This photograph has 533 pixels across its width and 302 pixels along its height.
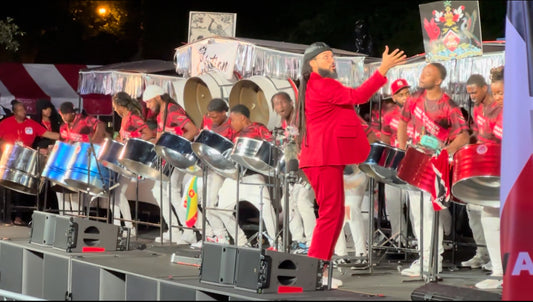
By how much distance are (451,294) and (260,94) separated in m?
4.82

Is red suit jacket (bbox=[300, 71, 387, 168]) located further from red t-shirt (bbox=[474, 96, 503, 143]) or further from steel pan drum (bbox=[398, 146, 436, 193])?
red t-shirt (bbox=[474, 96, 503, 143])

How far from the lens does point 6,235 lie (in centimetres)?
724

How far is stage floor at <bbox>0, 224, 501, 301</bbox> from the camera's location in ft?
14.2

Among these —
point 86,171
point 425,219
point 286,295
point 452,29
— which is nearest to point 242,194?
point 86,171

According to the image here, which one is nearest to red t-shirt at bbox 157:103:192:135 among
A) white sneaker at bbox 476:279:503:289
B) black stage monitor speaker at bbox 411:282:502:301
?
white sneaker at bbox 476:279:503:289

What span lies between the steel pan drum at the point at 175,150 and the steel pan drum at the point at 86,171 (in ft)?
2.76

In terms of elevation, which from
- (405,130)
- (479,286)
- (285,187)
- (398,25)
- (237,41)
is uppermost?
(398,25)

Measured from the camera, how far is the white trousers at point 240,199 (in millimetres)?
6762

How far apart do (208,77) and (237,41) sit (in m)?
0.60

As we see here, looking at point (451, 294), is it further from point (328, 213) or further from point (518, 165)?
point (328, 213)

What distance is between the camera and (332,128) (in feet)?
15.7

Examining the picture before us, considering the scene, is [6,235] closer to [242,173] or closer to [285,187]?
[242,173]

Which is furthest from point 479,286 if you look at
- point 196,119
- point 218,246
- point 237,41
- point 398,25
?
point 398,25

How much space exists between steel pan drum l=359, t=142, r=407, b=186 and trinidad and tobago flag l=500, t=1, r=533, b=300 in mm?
1327
